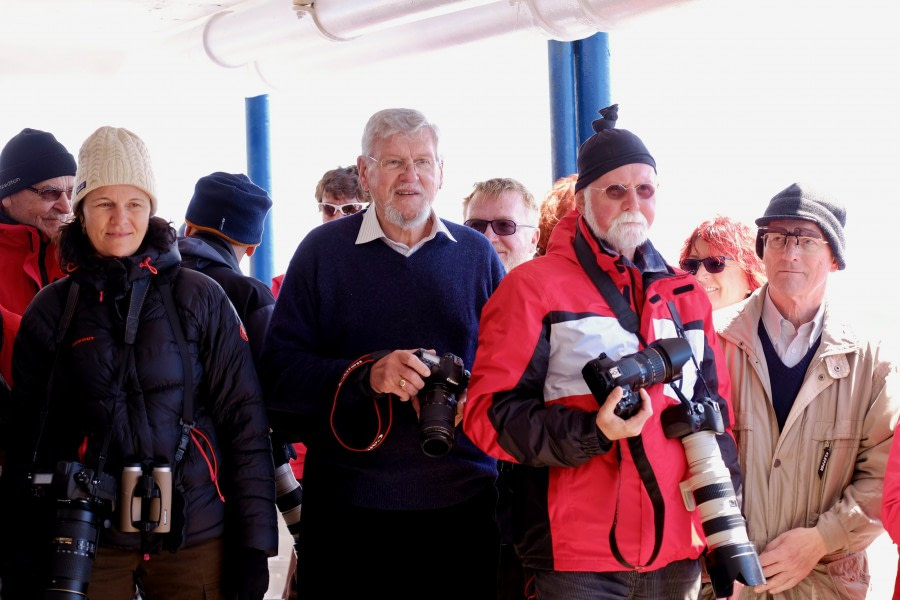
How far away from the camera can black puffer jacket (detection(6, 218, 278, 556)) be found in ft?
7.57

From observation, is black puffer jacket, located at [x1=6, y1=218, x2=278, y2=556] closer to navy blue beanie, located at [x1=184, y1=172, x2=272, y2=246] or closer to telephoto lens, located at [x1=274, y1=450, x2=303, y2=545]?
navy blue beanie, located at [x1=184, y1=172, x2=272, y2=246]

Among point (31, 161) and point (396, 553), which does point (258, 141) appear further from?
point (396, 553)

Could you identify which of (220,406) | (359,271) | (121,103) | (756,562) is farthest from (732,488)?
(121,103)

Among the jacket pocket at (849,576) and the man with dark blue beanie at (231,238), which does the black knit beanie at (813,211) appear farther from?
the man with dark blue beanie at (231,238)

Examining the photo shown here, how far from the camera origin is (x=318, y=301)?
2.55 metres

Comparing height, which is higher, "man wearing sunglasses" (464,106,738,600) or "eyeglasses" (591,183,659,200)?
"eyeglasses" (591,183,659,200)

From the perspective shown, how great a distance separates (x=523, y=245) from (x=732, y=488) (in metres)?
1.39

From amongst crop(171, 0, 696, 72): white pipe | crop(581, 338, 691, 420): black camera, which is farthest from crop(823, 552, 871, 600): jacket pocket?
crop(171, 0, 696, 72): white pipe

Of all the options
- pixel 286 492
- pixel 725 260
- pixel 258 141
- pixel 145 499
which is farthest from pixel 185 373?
pixel 258 141

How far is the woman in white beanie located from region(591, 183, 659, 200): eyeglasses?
963 millimetres

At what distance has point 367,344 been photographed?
2.50m

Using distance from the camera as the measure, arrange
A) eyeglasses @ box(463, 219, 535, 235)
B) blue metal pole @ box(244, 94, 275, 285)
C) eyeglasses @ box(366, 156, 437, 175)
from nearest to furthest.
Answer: eyeglasses @ box(366, 156, 437, 175)
eyeglasses @ box(463, 219, 535, 235)
blue metal pole @ box(244, 94, 275, 285)

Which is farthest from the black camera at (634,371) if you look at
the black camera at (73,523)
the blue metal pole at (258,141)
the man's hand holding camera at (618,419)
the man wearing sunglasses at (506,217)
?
the blue metal pole at (258,141)

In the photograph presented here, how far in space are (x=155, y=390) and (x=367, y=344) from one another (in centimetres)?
51
